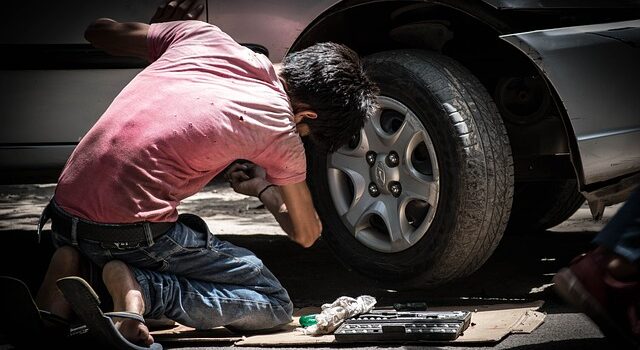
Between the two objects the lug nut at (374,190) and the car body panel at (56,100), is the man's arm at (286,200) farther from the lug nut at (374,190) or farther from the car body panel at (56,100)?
the car body panel at (56,100)

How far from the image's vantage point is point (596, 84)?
3922 mm

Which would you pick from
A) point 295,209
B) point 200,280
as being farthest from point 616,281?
point 200,280

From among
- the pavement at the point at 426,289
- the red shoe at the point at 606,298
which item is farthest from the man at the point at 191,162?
the red shoe at the point at 606,298

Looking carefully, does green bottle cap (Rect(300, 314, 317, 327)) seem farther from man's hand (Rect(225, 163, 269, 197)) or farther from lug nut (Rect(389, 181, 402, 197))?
lug nut (Rect(389, 181, 402, 197))

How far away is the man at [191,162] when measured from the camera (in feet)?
11.4

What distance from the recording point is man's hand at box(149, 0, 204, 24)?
427cm

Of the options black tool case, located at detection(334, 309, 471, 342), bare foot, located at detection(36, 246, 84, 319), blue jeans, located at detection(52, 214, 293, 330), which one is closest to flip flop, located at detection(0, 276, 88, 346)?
bare foot, located at detection(36, 246, 84, 319)

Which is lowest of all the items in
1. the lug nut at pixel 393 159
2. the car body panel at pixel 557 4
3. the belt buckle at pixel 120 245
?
the belt buckle at pixel 120 245

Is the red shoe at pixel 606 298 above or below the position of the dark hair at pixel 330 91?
below

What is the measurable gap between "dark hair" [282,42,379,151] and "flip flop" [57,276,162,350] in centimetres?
91

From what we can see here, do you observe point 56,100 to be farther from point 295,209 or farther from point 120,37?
point 295,209

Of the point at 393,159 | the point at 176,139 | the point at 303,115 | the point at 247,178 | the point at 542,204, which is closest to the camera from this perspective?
the point at 176,139

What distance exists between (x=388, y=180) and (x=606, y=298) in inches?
60.1

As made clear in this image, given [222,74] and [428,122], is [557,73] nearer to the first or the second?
[428,122]
